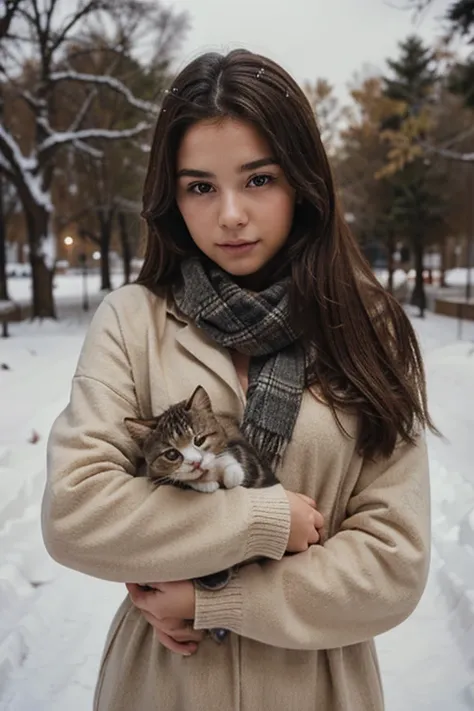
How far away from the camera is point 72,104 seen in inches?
693

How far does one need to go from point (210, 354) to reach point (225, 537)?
16.2 inches

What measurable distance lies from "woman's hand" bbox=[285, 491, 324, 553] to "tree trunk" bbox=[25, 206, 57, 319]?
1444 cm

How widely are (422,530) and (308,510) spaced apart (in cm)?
25

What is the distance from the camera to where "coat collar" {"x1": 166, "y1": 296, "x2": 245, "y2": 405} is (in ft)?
4.64

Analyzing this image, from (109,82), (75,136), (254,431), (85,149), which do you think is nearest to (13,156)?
(75,136)

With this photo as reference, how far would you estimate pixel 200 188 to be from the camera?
1.40 meters

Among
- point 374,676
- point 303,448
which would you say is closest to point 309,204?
point 303,448

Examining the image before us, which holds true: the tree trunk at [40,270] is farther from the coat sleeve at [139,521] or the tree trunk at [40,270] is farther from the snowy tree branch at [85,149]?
the coat sleeve at [139,521]

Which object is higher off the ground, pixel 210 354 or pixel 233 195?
pixel 233 195

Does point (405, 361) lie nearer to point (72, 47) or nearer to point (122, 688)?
point (122, 688)

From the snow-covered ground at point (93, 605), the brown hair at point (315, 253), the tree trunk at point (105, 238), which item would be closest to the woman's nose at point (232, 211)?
the brown hair at point (315, 253)

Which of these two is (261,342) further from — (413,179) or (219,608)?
(413,179)

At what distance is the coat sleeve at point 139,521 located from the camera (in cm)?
120


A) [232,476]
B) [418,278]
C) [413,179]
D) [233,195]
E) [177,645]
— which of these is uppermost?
[413,179]
